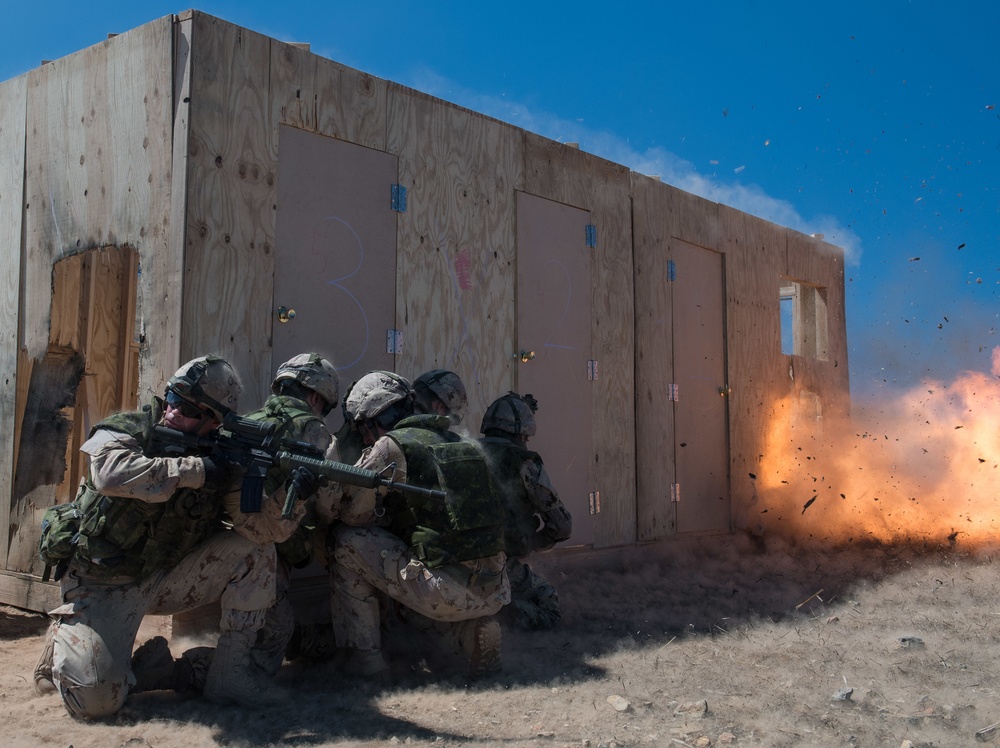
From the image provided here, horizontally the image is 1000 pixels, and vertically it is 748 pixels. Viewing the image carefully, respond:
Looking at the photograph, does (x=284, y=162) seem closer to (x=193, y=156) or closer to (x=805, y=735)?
(x=193, y=156)

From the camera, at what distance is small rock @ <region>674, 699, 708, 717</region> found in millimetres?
4172

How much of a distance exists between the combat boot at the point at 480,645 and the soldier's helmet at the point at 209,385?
1809 millimetres

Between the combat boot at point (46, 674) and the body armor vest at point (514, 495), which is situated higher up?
the body armor vest at point (514, 495)

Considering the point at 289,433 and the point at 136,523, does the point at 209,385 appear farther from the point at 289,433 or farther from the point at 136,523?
the point at 136,523

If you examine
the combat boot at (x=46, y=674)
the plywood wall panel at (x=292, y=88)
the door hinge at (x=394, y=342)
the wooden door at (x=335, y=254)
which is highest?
the plywood wall panel at (x=292, y=88)

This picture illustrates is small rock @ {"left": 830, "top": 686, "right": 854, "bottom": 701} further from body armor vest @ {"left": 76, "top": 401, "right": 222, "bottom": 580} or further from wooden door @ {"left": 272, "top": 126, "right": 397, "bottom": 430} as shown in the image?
wooden door @ {"left": 272, "top": 126, "right": 397, "bottom": 430}

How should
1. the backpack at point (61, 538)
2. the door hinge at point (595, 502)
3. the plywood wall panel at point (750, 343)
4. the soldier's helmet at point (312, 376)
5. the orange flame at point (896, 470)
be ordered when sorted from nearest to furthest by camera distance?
the backpack at point (61, 538), the soldier's helmet at point (312, 376), the door hinge at point (595, 502), the plywood wall panel at point (750, 343), the orange flame at point (896, 470)

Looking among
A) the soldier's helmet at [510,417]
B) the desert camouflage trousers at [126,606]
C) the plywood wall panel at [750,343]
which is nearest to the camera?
the desert camouflage trousers at [126,606]

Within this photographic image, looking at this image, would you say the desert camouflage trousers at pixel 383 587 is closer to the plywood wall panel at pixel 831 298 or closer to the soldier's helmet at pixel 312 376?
the soldier's helmet at pixel 312 376

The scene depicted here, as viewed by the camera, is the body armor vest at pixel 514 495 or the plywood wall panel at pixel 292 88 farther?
the plywood wall panel at pixel 292 88

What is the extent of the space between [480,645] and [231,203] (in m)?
3.17

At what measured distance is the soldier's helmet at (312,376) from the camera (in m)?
5.18

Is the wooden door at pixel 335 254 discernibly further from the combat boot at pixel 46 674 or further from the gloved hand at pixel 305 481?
the combat boot at pixel 46 674

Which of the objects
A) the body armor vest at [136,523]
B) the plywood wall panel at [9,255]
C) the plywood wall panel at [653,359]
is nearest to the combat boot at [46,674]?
the body armor vest at [136,523]
